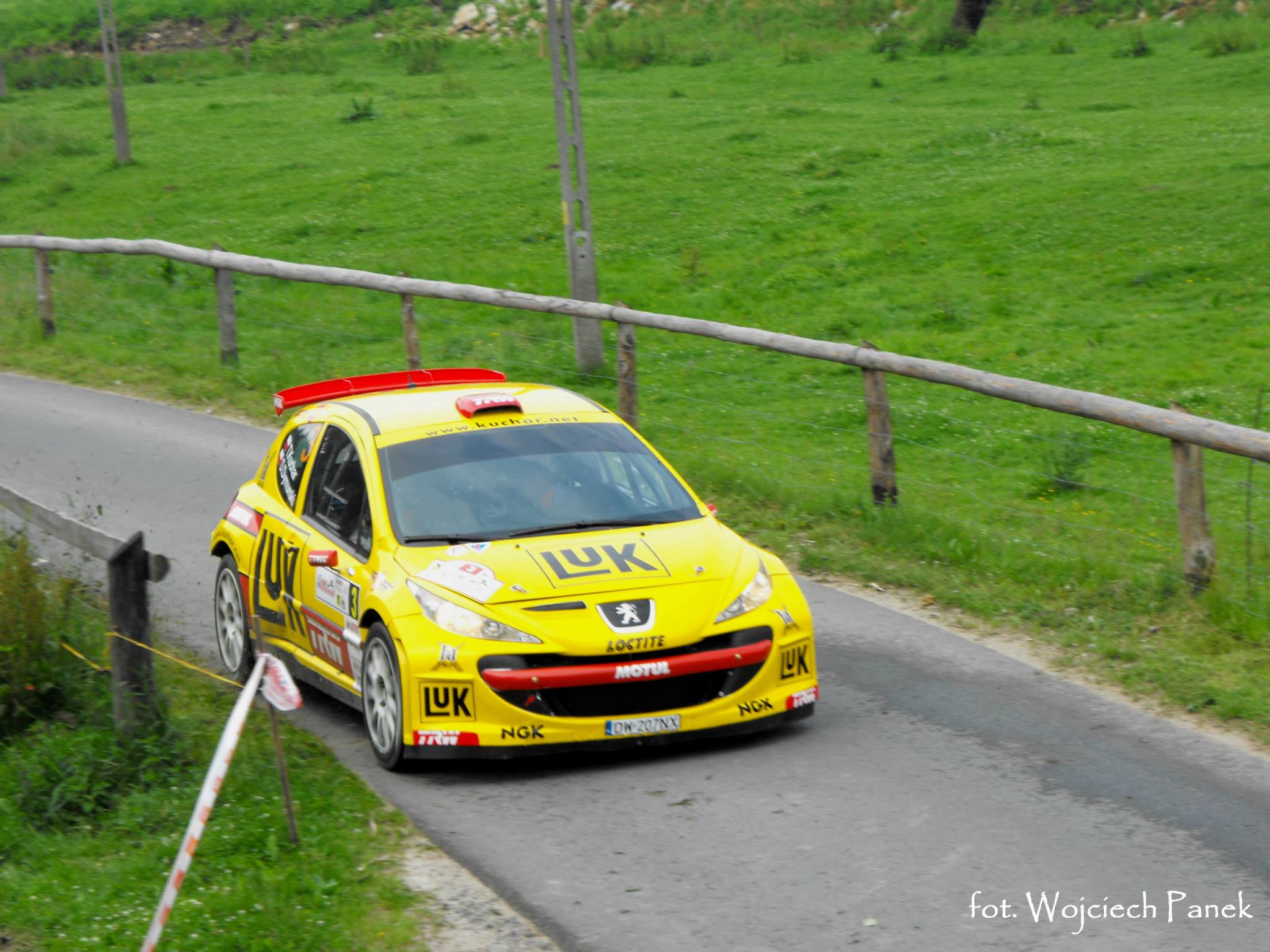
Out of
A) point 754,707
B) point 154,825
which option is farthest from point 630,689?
point 154,825

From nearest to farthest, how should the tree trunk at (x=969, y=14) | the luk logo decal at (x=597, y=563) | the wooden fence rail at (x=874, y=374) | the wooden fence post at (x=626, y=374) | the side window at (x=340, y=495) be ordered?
the luk logo decal at (x=597, y=563) < the side window at (x=340, y=495) < the wooden fence rail at (x=874, y=374) < the wooden fence post at (x=626, y=374) < the tree trunk at (x=969, y=14)

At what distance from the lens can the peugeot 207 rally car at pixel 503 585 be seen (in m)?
7.01

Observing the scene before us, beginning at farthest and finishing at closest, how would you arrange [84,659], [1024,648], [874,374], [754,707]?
[874,374] < [1024,648] < [84,659] < [754,707]

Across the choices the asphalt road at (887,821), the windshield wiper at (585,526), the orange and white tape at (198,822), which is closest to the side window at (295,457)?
the asphalt road at (887,821)

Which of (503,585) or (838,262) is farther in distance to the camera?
(838,262)

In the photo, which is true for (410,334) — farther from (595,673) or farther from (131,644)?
(595,673)

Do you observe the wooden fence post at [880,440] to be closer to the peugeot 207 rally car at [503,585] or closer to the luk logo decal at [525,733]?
the peugeot 207 rally car at [503,585]

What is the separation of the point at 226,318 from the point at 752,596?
12.3m

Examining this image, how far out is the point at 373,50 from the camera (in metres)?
53.1

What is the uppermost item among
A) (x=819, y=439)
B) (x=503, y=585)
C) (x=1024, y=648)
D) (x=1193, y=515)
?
(x=503, y=585)

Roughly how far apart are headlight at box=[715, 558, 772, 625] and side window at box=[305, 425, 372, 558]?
69.1 inches

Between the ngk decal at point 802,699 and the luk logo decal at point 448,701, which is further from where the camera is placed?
the ngk decal at point 802,699

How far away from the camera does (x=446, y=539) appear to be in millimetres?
7648

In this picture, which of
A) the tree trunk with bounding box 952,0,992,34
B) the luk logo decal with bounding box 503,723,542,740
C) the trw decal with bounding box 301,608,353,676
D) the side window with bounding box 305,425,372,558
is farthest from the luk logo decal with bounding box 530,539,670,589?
the tree trunk with bounding box 952,0,992,34
